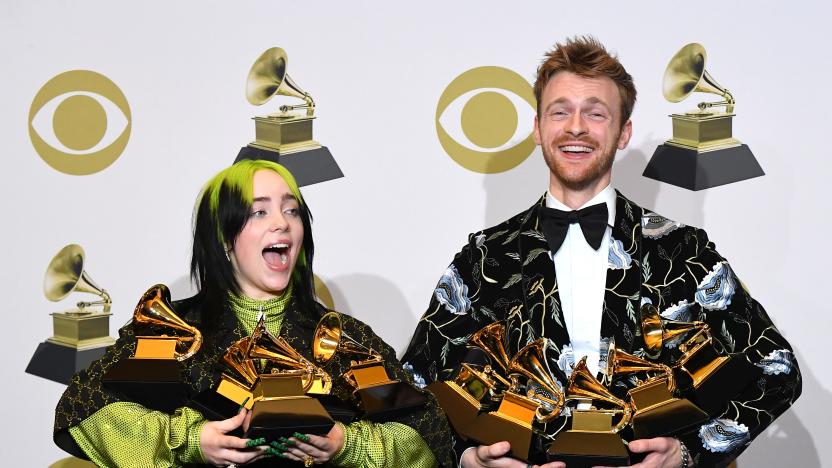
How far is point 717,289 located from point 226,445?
122 cm

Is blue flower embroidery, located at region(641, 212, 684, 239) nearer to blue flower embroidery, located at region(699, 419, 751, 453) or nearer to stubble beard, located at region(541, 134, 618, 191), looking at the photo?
stubble beard, located at region(541, 134, 618, 191)

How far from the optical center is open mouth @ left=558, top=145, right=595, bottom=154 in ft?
10.0

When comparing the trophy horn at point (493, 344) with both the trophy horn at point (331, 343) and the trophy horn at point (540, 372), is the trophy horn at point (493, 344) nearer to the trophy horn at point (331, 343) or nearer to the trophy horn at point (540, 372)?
the trophy horn at point (540, 372)

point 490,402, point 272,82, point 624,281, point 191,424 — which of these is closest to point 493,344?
point 490,402

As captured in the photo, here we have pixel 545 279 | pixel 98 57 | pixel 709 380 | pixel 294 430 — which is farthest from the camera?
pixel 98 57

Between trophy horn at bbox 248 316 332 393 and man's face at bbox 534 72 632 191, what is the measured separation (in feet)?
2.69

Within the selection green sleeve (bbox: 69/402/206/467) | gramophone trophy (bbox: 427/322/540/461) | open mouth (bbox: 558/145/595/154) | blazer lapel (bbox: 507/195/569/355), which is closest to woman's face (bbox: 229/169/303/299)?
green sleeve (bbox: 69/402/206/467)

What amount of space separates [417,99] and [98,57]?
940mm

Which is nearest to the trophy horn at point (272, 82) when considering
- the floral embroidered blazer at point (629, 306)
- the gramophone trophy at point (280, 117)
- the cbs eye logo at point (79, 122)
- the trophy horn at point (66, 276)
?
the gramophone trophy at point (280, 117)

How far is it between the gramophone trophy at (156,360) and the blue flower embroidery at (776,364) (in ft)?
4.18

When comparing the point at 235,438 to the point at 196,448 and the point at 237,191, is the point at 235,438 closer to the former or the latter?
the point at 196,448

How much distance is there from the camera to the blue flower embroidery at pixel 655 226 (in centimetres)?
310

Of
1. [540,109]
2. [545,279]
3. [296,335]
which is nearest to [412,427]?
[296,335]

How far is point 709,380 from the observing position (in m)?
2.74
